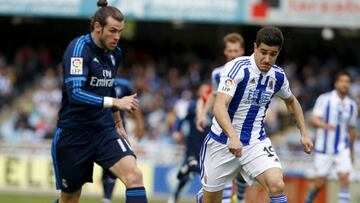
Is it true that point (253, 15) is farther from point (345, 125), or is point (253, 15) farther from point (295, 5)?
point (345, 125)

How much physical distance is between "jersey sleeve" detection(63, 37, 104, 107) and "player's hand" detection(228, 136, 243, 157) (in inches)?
49.3

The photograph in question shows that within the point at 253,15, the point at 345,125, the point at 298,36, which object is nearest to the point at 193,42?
the point at 298,36

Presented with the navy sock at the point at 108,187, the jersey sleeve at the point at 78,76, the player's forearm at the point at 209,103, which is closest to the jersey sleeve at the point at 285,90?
the jersey sleeve at the point at 78,76

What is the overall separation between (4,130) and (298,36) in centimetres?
964

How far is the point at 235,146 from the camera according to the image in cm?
809

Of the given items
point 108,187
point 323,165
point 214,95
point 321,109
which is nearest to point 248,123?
point 214,95

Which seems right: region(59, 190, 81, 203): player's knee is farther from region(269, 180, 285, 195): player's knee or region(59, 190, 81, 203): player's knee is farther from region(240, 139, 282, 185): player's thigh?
region(269, 180, 285, 195): player's knee

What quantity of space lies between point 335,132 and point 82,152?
656cm

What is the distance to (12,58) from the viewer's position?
27016 mm

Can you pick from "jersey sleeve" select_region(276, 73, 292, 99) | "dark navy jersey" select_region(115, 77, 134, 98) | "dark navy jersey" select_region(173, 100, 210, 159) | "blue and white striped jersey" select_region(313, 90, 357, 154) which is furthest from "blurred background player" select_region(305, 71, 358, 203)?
"jersey sleeve" select_region(276, 73, 292, 99)

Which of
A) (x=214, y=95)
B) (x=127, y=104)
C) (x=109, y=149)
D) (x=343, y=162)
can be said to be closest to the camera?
(x=127, y=104)

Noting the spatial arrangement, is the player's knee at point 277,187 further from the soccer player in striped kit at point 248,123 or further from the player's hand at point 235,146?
the player's hand at point 235,146

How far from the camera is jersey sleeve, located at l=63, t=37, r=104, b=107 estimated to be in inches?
323

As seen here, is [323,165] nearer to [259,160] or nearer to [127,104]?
[259,160]
